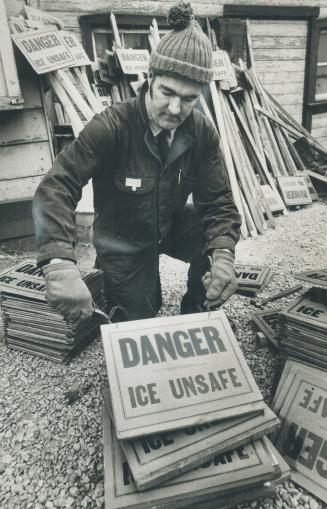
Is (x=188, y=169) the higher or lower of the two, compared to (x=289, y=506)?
higher

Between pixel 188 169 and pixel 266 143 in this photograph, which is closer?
pixel 188 169

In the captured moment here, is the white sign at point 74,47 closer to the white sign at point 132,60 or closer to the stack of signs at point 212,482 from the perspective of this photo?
the white sign at point 132,60

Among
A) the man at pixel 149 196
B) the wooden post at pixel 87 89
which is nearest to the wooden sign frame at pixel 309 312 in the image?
the man at pixel 149 196

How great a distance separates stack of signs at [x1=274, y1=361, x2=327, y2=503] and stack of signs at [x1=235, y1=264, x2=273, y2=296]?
60.5 inches

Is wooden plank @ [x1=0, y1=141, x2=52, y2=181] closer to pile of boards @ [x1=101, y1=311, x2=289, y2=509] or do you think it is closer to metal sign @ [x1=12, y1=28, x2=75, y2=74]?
metal sign @ [x1=12, y1=28, x2=75, y2=74]

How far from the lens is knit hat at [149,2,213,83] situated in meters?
2.15

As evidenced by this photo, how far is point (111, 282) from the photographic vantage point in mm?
2955

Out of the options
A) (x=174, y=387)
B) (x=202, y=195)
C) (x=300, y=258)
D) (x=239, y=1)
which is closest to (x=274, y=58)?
(x=239, y=1)

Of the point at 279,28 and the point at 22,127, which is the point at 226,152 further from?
the point at 279,28

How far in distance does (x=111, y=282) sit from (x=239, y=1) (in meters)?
6.03

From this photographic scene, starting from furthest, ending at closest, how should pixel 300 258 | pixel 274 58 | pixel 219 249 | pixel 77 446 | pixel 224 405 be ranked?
pixel 274 58 < pixel 300 258 < pixel 219 249 < pixel 77 446 < pixel 224 405

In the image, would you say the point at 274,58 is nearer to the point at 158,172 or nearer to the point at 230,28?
the point at 230,28

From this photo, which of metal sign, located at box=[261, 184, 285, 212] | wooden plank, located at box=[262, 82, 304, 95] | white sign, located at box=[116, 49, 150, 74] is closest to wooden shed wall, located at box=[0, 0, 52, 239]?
white sign, located at box=[116, 49, 150, 74]

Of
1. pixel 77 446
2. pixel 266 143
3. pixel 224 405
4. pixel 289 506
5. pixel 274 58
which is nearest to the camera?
pixel 224 405
